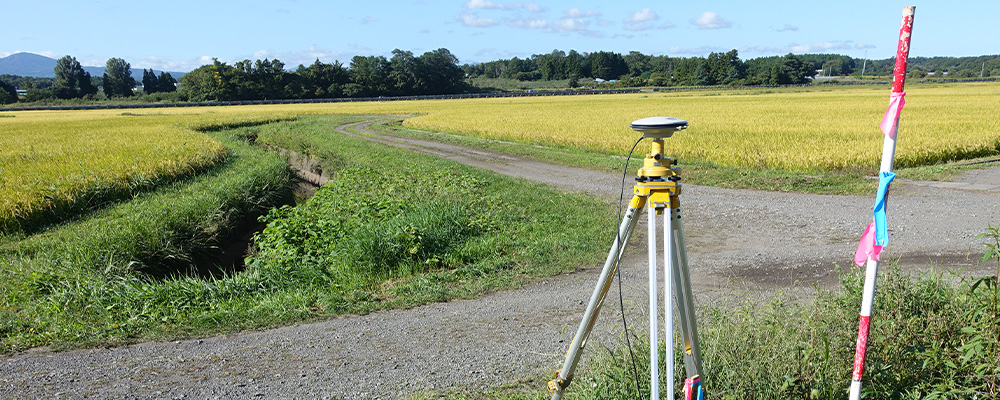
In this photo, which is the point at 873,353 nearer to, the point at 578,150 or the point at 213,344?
the point at 213,344

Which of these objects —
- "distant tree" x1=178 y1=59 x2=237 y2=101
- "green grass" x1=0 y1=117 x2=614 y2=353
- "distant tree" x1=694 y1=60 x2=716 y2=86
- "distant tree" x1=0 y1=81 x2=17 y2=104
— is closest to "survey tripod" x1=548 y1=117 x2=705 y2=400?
"green grass" x1=0 y1=117 x2=614 y2=353

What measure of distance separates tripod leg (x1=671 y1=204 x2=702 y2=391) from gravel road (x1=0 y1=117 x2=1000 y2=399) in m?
1.61

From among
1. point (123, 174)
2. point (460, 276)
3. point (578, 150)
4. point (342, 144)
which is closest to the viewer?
point (460, 276)

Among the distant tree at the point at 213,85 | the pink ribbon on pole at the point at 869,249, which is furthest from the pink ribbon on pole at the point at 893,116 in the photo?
the distant tree at the point at 213,85

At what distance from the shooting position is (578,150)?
66.7ft

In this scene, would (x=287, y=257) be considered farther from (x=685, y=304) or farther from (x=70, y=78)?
(x=70, y=78)

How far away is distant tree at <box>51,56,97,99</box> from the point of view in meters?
101

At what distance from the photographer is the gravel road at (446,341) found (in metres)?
4.10

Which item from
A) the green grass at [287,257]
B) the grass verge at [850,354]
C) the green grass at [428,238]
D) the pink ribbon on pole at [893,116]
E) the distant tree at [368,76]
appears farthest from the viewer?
the distant tree at [368,76]

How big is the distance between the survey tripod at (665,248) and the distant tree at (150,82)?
13256 cm

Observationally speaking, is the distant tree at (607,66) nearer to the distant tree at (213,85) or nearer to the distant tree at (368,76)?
the distant tree at (368,76)

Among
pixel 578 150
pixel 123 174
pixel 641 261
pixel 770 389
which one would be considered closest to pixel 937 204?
pixel 641 261

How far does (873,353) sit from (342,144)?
21.2m

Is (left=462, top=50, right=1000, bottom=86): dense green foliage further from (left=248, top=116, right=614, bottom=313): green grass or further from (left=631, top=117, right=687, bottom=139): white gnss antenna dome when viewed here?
(left=631, top=117, right=687, bottom=139): white gnss antenna dome
